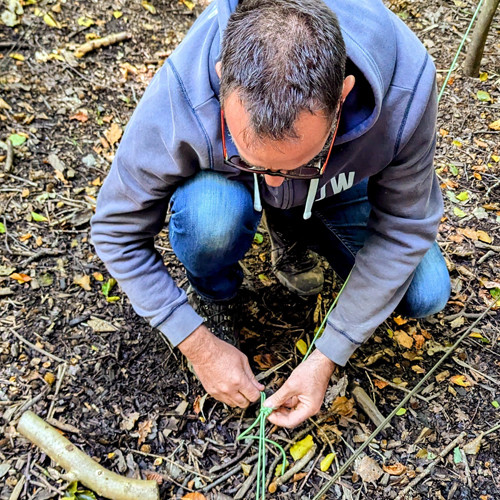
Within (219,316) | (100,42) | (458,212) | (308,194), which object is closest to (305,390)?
(219,316)

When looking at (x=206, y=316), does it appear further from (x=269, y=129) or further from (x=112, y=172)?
(x=269, y=129)

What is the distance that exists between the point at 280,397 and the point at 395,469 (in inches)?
18.6

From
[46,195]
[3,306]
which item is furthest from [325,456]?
[46,195]

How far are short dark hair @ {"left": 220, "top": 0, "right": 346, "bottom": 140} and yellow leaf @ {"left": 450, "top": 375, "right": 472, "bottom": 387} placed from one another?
4.18 ft

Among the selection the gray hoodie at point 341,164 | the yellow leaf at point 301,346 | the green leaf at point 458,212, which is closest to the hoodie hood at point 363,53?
the gray hoodie at point 341,164

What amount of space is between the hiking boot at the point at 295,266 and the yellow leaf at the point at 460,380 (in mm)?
588

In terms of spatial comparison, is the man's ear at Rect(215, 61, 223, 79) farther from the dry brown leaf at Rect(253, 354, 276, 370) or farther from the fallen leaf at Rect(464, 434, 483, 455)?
the fallen leaf at Rect(464, 434, 483, 455)

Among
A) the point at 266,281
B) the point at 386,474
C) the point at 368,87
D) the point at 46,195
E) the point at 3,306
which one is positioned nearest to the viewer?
the point at 368,87

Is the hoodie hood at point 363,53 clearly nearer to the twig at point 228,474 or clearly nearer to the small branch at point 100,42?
the twig at point 228,474

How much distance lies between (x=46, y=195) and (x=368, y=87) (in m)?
1.62

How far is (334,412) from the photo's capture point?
192cm

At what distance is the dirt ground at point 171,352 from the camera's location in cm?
179

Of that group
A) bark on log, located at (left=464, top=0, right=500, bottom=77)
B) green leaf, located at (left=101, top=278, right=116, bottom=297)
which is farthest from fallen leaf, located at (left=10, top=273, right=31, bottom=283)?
bark on log, located at (left=464, top=0, right=500, bottom=77)

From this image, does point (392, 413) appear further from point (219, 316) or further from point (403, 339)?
point (219, 316)
